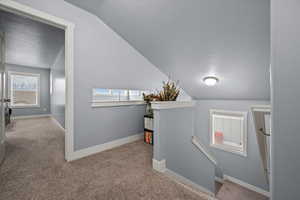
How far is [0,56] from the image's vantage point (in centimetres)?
161

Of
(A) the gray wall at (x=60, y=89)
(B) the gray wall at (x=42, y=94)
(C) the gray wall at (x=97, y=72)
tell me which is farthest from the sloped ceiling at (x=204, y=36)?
(B) the gray wall at (x=42, y=94)

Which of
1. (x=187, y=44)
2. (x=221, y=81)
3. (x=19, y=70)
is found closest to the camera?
(x=187, y=44)

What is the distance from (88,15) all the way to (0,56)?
133 centimetres

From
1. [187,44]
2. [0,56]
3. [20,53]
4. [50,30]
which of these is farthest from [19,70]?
[187,44]

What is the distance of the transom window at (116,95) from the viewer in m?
2.05

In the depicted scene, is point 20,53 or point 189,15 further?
point 20,53

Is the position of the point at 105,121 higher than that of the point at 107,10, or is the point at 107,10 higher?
the point at 107,10

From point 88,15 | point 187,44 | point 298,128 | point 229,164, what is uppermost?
point 88,15

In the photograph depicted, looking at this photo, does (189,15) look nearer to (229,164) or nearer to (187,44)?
(187,44)

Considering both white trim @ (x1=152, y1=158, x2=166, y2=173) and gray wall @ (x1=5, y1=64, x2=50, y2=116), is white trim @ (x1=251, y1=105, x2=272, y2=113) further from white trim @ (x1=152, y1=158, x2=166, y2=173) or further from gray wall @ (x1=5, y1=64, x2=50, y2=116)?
gray wall @ (x1=5, y1=64, x2=50, y2=116)

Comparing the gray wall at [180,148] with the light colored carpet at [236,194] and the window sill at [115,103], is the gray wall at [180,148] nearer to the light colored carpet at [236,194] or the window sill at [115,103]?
the light colored carpet at [236,194]

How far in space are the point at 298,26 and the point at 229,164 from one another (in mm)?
3051

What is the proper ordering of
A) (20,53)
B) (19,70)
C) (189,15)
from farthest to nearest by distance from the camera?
(19,70), (20,53), (189,15)

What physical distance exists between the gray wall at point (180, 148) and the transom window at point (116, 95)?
1.07 metres
